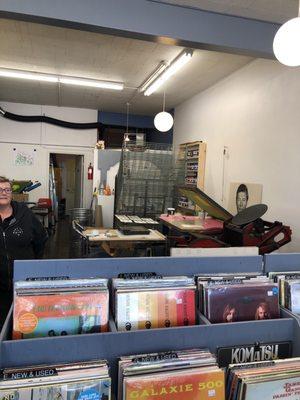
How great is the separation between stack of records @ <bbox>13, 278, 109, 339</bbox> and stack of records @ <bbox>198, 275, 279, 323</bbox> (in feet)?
1.67

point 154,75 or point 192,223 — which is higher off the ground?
point 154,75

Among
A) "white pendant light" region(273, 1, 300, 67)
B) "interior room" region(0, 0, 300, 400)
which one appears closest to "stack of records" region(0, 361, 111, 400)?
"interior room" region(0, 0, 300, 400)

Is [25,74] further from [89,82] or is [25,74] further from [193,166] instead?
[193,166]

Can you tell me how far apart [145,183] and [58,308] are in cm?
487

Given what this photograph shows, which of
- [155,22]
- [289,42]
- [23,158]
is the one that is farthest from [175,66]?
[23,158]

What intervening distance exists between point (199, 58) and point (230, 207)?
2.38 metres

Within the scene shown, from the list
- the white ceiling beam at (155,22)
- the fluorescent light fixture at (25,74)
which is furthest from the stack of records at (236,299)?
the fluorescent light fixture at (25,74)

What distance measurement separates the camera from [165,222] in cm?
457

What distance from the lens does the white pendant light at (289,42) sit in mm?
2107

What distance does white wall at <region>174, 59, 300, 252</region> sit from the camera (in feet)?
13.1

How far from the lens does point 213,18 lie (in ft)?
11.0

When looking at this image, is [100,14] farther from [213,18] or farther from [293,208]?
[293,208]

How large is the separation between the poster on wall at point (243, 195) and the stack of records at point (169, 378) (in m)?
3.65

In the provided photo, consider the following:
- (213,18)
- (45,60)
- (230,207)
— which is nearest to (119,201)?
(230,207)
